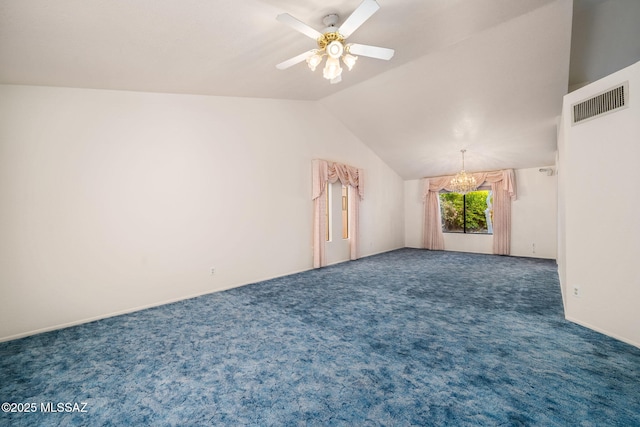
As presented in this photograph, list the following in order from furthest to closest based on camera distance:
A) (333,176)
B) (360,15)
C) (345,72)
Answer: (333,176) → (345,72) → (360,15)

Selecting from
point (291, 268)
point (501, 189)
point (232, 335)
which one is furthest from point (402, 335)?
point (501, 189)

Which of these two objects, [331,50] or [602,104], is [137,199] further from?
[602,104]

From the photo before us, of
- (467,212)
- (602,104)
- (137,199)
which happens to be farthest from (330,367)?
(467,212)

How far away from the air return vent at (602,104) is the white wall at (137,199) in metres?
4.12

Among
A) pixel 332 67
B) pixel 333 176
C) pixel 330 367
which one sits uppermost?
pixel 332 67

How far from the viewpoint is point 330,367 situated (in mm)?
2250

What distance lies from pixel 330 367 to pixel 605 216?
3038 mm

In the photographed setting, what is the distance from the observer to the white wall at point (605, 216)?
2582mm

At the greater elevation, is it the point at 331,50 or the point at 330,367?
the point at 331,50

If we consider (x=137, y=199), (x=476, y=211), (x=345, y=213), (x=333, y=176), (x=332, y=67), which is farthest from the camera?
(x=476, y=211)

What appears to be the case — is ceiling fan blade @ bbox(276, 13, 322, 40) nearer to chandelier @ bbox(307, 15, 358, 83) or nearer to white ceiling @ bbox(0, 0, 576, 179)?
chandelier @ bbox(307, 15, 358, 83)

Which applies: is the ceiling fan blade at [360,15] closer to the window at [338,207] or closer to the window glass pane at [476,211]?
the window at [338,207]

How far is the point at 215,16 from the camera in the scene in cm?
241

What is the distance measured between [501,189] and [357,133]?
4149 millimetres
